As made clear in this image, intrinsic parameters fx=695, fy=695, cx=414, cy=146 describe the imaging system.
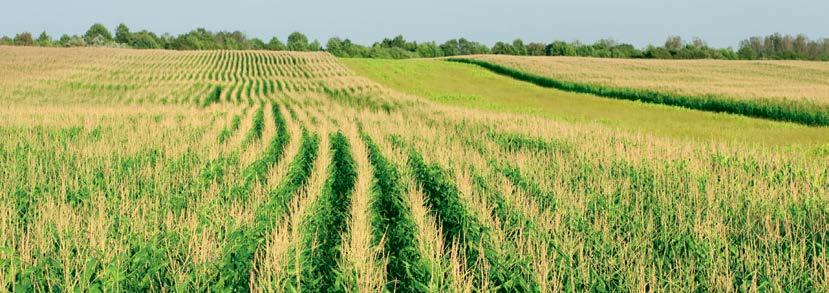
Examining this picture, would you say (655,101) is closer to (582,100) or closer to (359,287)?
(582,100)

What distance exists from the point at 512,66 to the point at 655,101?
3074 centimetres

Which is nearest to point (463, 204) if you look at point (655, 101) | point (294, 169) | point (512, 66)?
point (294, 169)

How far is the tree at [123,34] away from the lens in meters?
134

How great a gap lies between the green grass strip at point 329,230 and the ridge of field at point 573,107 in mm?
10474

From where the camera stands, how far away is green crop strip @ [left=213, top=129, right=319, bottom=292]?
5.80m

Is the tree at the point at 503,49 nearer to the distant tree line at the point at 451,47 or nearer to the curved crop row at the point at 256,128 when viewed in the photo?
the distant tree line at the point at 451,47

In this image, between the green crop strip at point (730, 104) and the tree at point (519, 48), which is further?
the tree at point (519, 48)

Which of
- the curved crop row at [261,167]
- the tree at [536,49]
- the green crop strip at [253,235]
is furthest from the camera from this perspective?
the tree at [536,49]

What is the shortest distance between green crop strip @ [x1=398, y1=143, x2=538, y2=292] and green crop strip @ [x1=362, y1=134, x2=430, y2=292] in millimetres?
382

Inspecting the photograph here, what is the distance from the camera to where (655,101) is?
1519 inches

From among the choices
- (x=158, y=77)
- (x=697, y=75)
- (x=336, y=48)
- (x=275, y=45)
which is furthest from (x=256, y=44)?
(x=697, y=75)

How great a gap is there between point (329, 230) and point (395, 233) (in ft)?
2.72

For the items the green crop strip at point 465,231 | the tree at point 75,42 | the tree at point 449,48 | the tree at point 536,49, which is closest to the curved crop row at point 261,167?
the green crop strip at point 465,231

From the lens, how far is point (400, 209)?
859 cm
